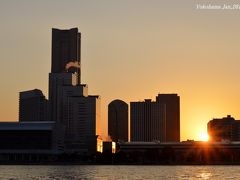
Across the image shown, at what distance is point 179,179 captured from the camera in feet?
424

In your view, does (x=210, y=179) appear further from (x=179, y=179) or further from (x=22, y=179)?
(x=22, y=179)

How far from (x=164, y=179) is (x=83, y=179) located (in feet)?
52.9

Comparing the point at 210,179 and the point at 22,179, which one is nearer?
the point at 22,179

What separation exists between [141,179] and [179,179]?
24.2ft

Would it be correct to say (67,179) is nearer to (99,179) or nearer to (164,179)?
(99,179)

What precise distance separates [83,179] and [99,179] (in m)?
3.27

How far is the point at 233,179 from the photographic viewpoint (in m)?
131

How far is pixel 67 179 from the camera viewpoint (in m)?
124

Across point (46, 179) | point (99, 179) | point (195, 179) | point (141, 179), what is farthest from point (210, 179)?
point (46, 179)

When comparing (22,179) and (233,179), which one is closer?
(22,179)

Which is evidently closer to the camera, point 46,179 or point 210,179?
point 46,179

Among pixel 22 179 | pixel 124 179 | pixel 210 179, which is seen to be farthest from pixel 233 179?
pixel 22 179

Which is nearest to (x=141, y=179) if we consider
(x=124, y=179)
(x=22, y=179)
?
(x=124, y=179)

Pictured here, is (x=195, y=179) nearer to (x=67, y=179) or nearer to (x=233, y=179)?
(x=233, y=179)
